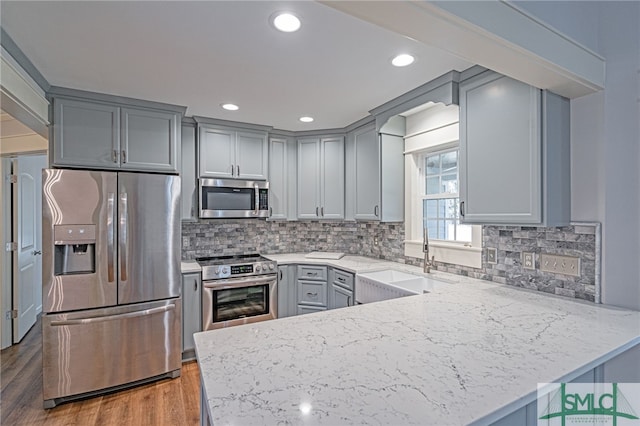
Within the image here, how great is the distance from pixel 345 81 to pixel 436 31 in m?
1.26

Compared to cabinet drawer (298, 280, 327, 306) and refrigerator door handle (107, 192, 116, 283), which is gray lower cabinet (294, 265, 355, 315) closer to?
cabinet drawer (298, 280, 327, 306)

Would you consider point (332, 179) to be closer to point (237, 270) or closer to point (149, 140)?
point (237, 270)

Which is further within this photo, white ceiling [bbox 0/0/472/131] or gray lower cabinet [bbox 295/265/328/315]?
gray lower cabinet [bbox 295/265/328/315]

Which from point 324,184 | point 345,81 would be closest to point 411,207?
point 324,184

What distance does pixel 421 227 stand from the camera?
3.13 metres

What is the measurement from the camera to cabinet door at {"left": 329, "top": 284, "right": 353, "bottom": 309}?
9.78 feet

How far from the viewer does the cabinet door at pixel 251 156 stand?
134 inches

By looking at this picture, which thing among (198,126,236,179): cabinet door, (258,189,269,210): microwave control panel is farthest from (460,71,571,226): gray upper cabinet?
(198,126,236,179): cabinet door

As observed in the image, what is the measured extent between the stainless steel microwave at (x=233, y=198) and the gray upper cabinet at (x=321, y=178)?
1.60 ft

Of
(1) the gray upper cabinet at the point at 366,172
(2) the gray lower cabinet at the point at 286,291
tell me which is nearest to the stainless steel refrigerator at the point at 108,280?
(2) the gray lower cabinet at the point at 286,291

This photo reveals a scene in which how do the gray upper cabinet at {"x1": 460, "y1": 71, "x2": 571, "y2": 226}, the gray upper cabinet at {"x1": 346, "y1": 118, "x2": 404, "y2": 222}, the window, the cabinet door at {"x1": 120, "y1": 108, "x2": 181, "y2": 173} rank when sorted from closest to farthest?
the gray upper cabinet at {"x1": 460, "y1": 71, "x2": 571, "y2": 226}, the cabinet door at {"x1": 120, "y1": 108, "x2": 181, "y2": 173}, the window, the gray upper cabinet at {"x1": 346, "y1": 118, "x2": 404, "y2": 222}

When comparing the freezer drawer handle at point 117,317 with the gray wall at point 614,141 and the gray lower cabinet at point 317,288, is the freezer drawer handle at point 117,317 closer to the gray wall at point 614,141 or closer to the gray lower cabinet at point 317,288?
the gray lower cabinet at point 317,288

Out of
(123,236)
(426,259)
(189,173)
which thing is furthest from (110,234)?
(426,259)

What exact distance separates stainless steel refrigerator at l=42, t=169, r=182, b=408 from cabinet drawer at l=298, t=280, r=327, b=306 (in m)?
1.22
